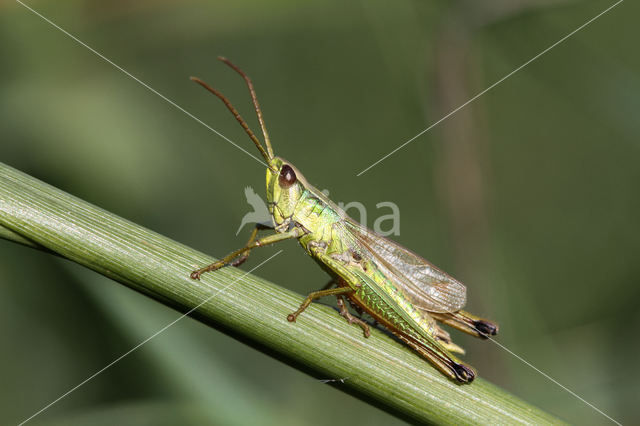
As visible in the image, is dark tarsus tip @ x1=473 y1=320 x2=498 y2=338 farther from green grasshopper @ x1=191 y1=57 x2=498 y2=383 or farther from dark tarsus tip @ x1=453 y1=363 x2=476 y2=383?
dark tarsus tip @ x1=453 y1=363 x2=476 y2=383

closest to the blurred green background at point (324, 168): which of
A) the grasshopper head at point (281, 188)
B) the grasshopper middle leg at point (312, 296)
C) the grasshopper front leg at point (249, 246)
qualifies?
the grasshopper front leg at point (249, 246)

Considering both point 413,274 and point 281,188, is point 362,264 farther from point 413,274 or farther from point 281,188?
point 281,188

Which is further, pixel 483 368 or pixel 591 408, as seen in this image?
pixel 483 368

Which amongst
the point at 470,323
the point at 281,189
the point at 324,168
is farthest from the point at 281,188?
the point at 324,168

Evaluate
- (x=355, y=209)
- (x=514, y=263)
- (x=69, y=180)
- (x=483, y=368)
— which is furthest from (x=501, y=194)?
(x=69, y=180)

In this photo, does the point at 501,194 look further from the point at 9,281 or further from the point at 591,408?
the point at 9,281

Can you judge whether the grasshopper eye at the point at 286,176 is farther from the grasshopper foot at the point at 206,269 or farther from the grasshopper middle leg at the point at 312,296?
the grasshopper foot at the point at 206,269
